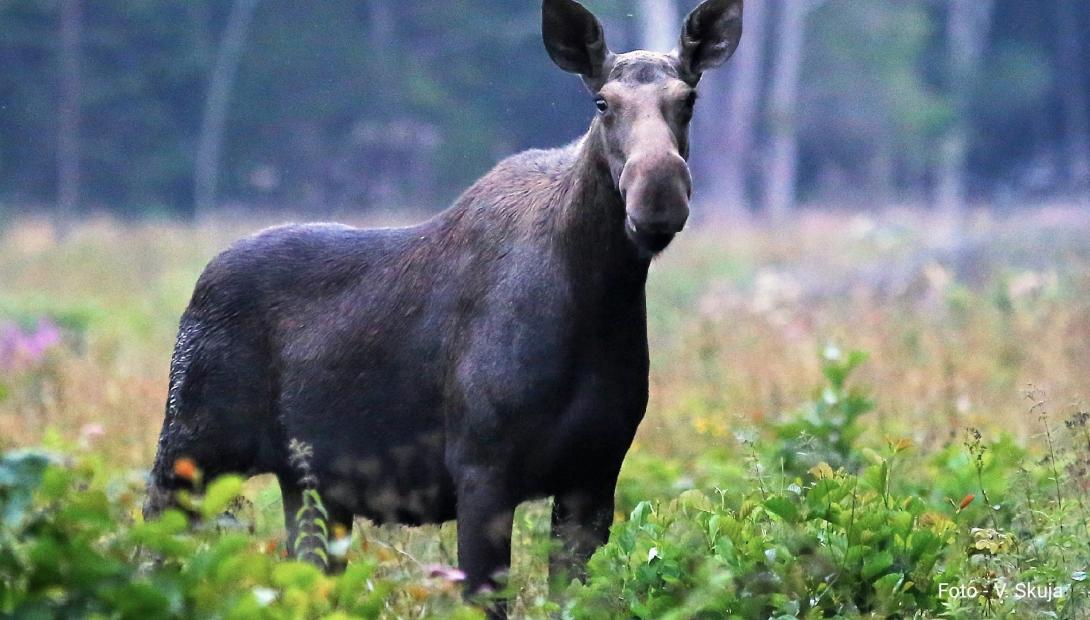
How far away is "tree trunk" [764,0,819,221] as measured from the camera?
43250 millimetres

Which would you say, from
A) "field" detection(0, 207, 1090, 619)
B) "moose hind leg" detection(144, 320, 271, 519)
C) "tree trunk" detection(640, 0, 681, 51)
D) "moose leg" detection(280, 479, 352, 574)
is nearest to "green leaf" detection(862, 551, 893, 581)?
"field" detection(0, 207, 1090, 619)

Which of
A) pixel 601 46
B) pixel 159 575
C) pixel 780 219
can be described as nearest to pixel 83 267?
pixel 780 219

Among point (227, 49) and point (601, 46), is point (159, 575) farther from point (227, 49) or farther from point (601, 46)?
point (227, 49)

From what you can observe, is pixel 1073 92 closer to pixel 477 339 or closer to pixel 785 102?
pixel 785 102

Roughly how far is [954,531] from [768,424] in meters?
2.44

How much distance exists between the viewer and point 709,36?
5.22 m

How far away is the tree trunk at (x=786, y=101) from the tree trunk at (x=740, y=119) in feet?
2.51

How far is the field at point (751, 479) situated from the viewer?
328 cm

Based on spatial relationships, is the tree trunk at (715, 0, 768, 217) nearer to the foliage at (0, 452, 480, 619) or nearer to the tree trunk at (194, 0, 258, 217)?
the tree trunk at (194, 0, 258, 217)

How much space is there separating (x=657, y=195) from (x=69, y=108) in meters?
36.1

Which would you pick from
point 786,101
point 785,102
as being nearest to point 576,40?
point 785,102

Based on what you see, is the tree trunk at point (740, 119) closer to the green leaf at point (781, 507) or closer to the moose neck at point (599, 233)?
the moose neck at point (599, 233)

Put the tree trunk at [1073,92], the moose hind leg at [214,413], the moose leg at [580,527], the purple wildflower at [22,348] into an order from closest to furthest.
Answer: the moose leg at [580,527]
the moose hind leg at [214,413]
the purple wildflower at [22,348]
the tree trunk at [1073,92]

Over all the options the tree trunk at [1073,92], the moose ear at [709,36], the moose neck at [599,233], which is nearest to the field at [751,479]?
the moose neck at [599,233]
